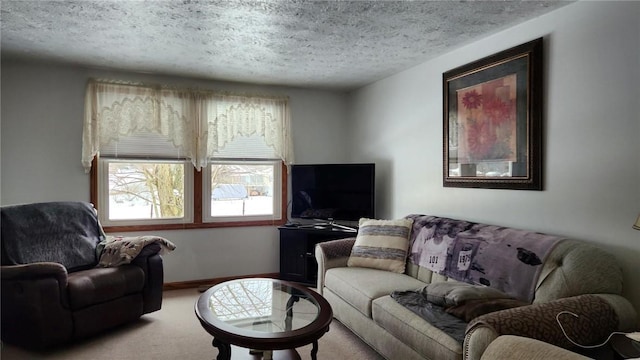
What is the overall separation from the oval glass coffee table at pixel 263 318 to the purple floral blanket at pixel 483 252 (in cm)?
100

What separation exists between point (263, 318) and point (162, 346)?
1078 millimetres

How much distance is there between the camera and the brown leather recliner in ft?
8.45

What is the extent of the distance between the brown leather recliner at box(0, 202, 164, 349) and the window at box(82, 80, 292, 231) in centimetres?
63

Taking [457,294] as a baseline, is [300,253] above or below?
below

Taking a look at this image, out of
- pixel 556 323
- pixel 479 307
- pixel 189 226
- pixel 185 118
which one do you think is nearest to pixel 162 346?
pixel 189 226

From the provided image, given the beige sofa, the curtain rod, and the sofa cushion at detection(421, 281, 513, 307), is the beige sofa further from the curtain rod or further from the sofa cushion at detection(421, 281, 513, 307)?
the curtain rod

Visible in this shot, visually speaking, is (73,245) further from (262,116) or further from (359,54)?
(359,54)

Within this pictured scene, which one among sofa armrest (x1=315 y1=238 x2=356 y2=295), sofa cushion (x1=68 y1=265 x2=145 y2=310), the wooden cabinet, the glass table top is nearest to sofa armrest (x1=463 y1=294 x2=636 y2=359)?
the glass table top

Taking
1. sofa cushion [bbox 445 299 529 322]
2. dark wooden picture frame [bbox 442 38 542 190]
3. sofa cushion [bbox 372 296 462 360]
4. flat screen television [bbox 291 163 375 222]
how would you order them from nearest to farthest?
1. sofa cushion [bbox 372 296 462 360]
2. sofa cushion [bbox 445 299 529 322]
3. dark wooden picture frame [bbox 442 38 542 190]
4. flat screen television [bbox 291 163 375 222]

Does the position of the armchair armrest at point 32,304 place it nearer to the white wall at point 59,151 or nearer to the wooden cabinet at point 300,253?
the white wall at point 59,151

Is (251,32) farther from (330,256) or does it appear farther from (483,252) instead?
(483,252)

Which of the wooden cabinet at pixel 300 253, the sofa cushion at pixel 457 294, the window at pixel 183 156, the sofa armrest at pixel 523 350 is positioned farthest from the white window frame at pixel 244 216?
the sofa armrest at pixel 523 350

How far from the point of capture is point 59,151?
12.4 feet

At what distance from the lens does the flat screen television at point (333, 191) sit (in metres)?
4.11
